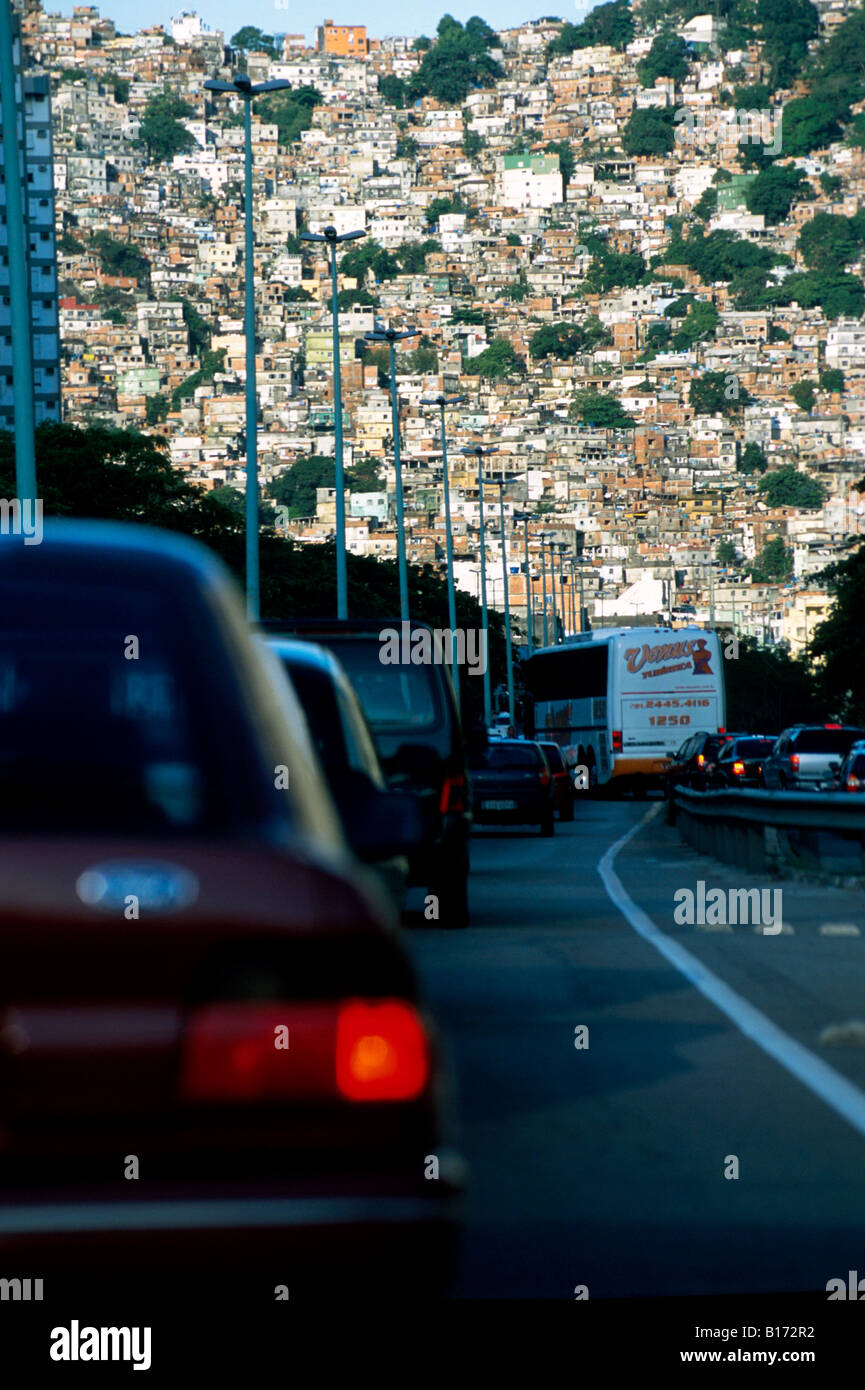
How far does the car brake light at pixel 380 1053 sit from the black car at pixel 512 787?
31731 mm

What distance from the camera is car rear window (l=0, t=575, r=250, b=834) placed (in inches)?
142

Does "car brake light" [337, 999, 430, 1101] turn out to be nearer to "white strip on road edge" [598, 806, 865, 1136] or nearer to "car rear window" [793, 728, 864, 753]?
"white strip on road edge" [598, 806, 865, 1136]

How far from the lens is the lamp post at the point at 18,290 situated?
86.8 feet

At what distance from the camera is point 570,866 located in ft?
86.5

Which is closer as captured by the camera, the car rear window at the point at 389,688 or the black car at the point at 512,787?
the car rear window at the point at 389,688

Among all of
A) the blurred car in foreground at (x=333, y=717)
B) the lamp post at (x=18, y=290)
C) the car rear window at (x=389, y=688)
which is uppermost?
the lamp post at (x=18, y=290)

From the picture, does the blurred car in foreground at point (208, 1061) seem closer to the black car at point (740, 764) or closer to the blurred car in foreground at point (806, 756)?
the blurred car in foreground at point (806, 756)

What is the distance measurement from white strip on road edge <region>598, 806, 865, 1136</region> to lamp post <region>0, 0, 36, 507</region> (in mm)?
11762

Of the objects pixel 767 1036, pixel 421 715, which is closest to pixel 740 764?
pixel 421 715

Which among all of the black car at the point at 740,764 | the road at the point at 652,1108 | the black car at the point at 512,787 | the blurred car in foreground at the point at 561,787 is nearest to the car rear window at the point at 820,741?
the black car at the point at 740,764

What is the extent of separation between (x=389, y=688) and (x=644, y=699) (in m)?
45.8

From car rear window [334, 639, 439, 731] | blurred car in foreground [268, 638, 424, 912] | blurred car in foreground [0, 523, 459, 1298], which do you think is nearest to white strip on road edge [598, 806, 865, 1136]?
blurred car in foreground [268, 638, 424, 912]

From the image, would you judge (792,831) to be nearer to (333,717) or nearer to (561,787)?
(333,717)
